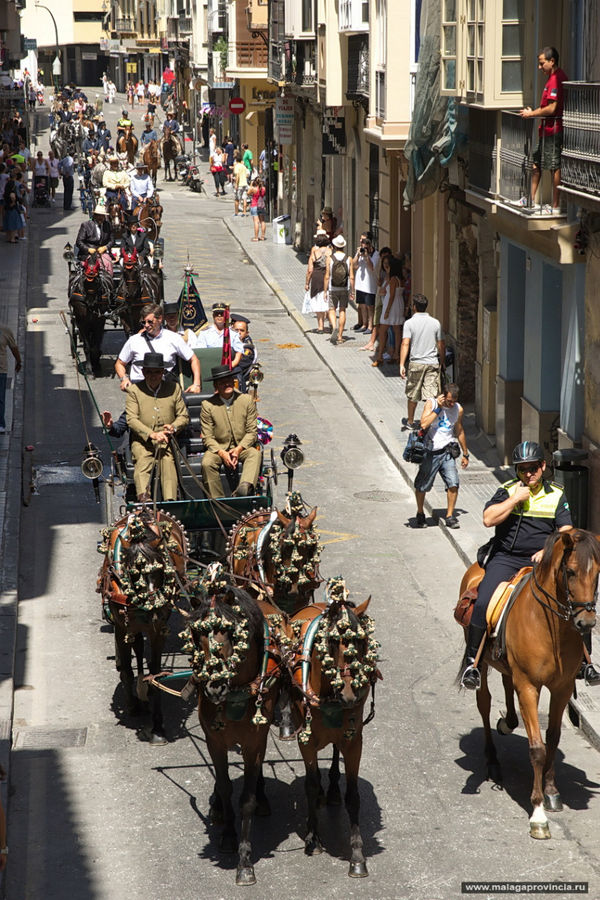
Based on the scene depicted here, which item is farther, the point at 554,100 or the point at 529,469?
the point at 554,100

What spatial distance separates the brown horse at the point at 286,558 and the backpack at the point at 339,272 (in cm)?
Answer: 1596

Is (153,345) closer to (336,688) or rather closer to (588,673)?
(588,673)

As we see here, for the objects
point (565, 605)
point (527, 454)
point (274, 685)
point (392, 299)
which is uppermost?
point (527, 454)

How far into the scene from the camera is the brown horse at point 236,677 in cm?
831

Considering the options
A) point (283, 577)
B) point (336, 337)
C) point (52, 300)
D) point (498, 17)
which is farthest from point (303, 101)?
point (283, 577)

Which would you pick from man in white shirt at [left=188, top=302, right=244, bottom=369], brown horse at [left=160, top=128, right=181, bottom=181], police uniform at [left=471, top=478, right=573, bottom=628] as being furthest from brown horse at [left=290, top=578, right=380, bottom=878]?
brown horse at [left=160, top=128, right=181, bottom=181]

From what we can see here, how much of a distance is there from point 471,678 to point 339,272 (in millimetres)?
17364

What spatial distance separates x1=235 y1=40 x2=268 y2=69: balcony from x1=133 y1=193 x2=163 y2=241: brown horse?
483 inches

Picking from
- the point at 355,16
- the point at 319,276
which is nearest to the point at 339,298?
the point at 319,276

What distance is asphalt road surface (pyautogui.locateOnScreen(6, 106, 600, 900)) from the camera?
872cm

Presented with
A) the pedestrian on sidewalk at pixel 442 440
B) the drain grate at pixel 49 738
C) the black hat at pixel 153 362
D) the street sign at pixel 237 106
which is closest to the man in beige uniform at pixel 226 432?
the black hat at pixel 153 362

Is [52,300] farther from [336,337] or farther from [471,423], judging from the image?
[471,423]

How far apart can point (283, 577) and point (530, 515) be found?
183cm

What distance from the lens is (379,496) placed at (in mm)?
17672
